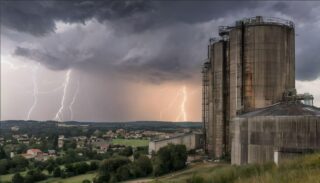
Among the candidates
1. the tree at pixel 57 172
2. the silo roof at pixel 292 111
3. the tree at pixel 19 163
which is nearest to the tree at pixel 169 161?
the silo roof at pixel 292 111

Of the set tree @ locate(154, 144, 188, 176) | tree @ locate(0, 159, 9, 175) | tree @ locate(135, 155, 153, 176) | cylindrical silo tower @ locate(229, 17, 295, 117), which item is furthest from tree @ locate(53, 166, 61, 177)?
cylindrical silo tower @ locate(229, 17, 295, 117)

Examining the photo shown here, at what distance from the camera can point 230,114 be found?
121 ft

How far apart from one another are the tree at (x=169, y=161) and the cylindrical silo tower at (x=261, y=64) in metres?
8.40

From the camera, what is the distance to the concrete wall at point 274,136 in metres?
22.6

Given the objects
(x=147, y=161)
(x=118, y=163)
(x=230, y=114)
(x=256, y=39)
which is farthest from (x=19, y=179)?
(x=256, y=39)

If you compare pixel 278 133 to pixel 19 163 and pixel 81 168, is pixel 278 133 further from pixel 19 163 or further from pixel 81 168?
pixel 19 163

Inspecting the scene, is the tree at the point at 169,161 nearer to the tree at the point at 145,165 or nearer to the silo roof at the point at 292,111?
the tree at the point at 145,165

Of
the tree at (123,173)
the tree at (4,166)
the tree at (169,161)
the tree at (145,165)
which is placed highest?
the tree at (169,161)

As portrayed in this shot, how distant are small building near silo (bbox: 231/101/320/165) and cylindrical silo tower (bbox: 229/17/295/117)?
298 inches

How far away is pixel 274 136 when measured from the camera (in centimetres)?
2392

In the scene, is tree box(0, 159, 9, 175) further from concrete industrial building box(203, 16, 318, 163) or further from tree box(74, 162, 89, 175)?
concrete industrial building box(203, 16, 318, 163)

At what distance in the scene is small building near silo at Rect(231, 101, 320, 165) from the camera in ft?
73.8

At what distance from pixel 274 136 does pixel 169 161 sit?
682 inches

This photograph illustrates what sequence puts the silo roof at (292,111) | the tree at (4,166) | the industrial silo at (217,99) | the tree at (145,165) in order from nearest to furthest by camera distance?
the silo roof at (292,111)
the industrial silo at (217,99)
the tree at (145,165)
the tree at (4,166)
